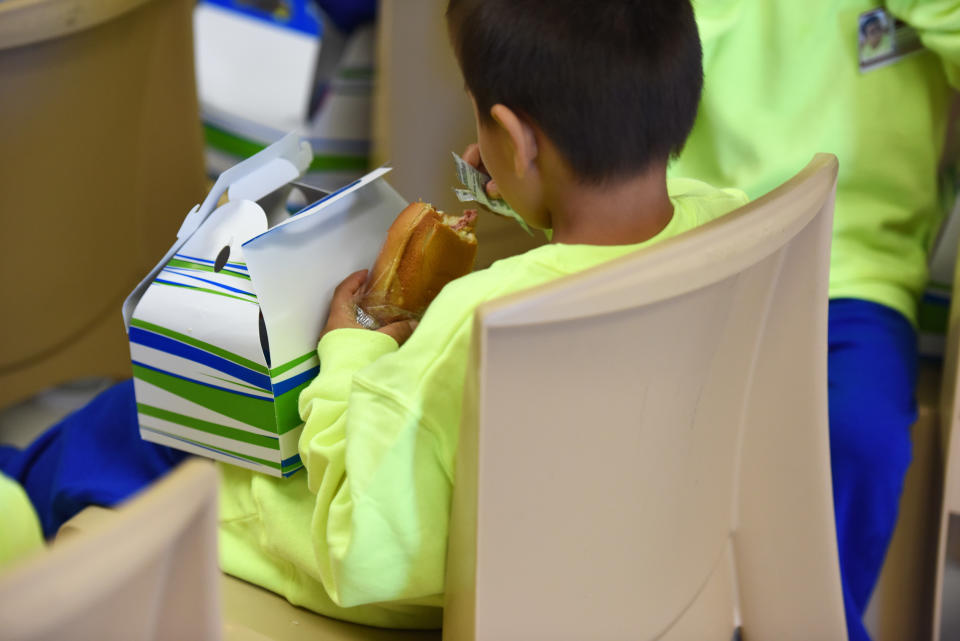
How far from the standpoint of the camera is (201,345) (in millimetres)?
824

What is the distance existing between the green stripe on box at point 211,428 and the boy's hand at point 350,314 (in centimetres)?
10

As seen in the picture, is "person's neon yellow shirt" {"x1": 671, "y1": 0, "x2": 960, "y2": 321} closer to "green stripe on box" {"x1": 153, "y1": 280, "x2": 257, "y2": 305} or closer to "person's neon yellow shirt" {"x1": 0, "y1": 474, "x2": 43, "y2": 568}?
"green stripe on box" {"x1": 153, "y1": 280, "x2": 257, "y2": 305}

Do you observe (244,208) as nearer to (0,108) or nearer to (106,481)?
(106,481)

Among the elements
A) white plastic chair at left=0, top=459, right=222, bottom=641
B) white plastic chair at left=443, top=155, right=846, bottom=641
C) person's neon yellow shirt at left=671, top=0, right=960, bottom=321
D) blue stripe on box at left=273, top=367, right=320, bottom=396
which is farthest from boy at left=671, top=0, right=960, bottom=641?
white plastic chair at left=0, top=459, right=222, bottom=641

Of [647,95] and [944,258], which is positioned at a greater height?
[647,95]

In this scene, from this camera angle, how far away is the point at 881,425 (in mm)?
1068

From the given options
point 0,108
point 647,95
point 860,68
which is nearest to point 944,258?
point 860,68

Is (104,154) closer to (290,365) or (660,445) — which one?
(290,365)

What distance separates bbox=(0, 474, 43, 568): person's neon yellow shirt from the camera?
57cm

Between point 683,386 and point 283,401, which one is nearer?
point 683,386

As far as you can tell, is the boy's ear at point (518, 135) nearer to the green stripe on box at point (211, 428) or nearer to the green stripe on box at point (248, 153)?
the green stripe on box at point (211, 428)

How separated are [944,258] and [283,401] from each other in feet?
2.97

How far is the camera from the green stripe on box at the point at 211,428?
0.84m

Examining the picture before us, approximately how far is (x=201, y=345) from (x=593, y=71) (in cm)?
38
